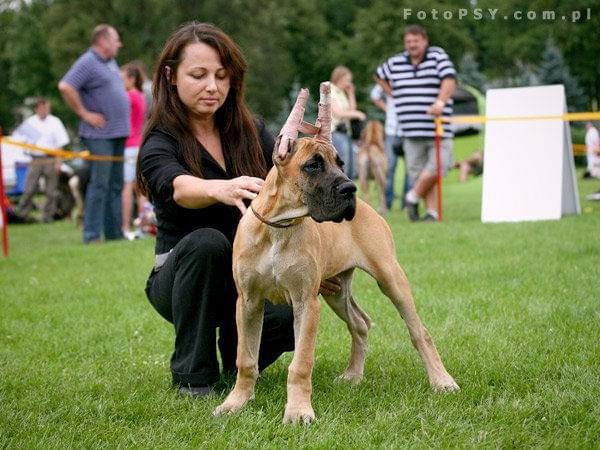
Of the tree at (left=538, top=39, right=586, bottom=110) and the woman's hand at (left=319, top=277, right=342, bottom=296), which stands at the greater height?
the tree at (left=538, top=39, right=586, bottom=110)

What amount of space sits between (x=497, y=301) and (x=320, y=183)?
3267mm

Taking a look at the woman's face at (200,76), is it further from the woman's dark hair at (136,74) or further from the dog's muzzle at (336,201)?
the woman's dark hair at (136,74)

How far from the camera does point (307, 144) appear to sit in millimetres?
3748

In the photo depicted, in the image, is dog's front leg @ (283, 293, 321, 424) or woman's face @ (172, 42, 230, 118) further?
woman's face @ (172, 42, 230, 118)

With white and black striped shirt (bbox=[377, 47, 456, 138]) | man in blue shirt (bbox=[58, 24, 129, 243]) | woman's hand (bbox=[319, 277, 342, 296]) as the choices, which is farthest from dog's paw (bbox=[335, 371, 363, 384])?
white and black striped shirt (bbox=[377, 47, 456, 138])

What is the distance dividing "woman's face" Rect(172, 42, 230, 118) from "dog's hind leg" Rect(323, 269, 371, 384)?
117 cm

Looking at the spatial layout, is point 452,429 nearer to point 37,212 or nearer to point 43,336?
point 43,336

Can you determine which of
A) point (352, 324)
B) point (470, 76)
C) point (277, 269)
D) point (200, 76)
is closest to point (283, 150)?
point (277, 269)

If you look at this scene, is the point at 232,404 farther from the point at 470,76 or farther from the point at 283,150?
the point at 470,76

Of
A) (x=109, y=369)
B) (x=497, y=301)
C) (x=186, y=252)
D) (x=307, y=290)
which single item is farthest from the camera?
(x=497, y=301)

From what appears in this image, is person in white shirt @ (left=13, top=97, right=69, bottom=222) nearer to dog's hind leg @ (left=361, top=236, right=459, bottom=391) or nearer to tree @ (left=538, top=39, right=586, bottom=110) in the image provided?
dog's hind leg @ (left=361, top=236, right=459, bottom=391)

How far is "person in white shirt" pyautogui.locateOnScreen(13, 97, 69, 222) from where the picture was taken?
1791cm

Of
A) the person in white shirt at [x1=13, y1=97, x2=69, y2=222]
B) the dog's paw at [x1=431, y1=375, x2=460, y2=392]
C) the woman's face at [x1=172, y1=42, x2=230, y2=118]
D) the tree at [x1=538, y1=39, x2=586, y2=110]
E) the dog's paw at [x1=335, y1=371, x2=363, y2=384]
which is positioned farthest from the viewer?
the tree at [x1=538, y1=39, x2=586, y2=110]

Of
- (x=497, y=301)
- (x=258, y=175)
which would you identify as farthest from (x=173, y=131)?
(x=497, y=301)
